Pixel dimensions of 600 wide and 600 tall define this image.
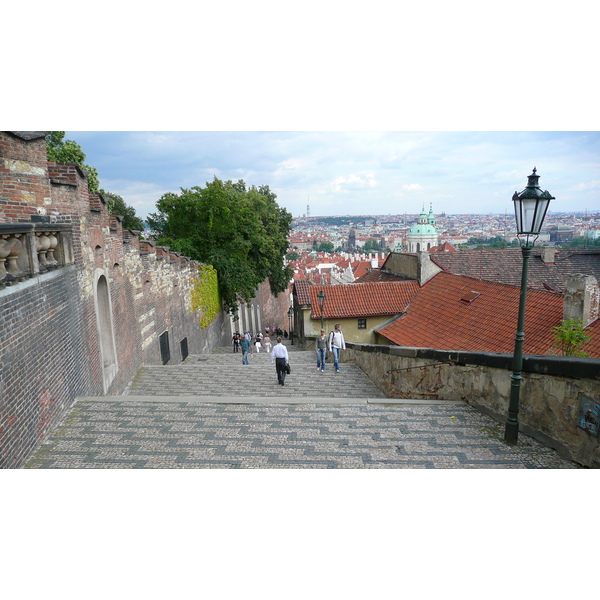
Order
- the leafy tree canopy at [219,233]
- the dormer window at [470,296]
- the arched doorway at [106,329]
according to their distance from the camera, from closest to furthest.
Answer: the arched doorway at [106,329] → the dormer window at [470,296] → the leafy tree canopy at [219,233]

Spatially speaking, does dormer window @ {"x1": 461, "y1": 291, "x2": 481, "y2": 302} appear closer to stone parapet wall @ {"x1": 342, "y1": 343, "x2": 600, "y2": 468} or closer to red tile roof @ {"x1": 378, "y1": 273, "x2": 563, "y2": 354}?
red tile roof @ {"x1": 378, "y1": 273, "x2": 563, "y2": 354}

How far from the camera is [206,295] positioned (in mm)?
19938

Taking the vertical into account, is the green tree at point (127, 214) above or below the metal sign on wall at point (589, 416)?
above

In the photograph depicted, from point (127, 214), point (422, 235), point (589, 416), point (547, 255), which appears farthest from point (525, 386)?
point (422, 235)

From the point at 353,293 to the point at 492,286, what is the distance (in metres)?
6.52

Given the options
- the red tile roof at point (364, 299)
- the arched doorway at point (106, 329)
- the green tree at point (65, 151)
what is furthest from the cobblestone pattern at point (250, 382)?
the green tree at point (65, 151)

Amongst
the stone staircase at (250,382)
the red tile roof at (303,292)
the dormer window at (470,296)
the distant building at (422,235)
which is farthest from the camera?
the distant building at (422,235)

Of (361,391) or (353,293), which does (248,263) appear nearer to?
(353,293)

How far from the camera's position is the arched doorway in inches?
333

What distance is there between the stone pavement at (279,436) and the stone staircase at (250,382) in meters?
1.88

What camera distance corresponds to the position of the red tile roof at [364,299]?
19656mm

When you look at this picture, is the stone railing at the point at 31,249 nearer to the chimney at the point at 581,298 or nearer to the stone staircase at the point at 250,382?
the stone staircase at the point at 250,382

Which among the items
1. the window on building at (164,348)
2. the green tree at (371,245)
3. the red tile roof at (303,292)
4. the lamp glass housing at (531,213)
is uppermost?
the lamp glass housing at (531,213)
